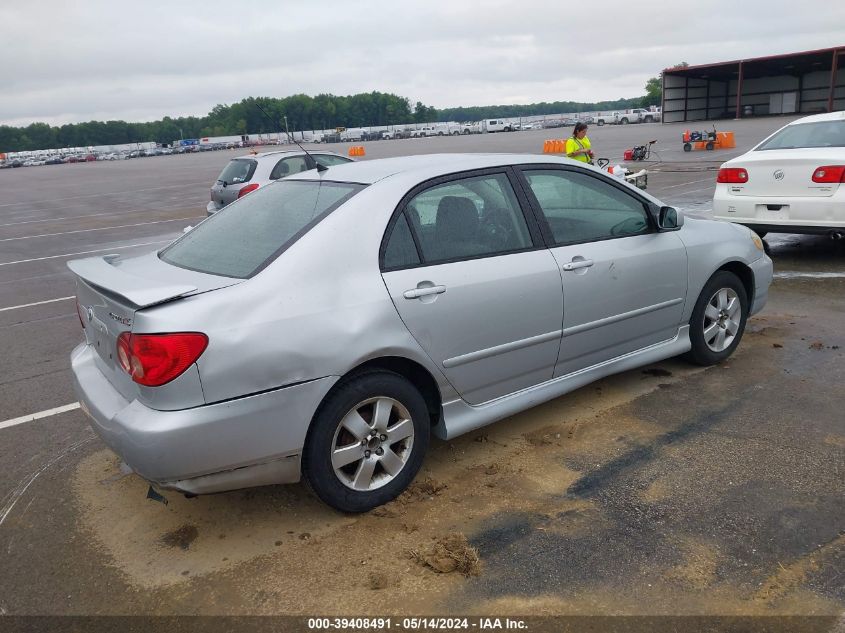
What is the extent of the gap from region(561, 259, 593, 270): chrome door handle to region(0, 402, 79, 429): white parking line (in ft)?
11.4

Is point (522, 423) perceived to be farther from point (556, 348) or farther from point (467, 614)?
point (467, 614)

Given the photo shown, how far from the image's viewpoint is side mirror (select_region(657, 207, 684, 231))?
4.59 metres

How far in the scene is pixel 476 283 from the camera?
3.68 m

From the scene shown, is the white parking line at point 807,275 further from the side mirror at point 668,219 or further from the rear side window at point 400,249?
the rear side window at point 400,249

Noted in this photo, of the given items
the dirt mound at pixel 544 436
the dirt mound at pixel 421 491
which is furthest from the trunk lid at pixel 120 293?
the dirt mound at pixel 544 436

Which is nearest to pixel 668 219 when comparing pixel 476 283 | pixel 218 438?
pixel 476 283

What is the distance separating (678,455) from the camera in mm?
3893

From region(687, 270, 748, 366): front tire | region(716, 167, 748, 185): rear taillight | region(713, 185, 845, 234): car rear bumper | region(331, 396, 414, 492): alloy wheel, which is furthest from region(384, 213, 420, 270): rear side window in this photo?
region(716, 167, 748, 185): rear taillight

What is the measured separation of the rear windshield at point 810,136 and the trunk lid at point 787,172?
20cm

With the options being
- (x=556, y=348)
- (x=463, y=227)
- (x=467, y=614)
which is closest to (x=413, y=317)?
(x=463, y=227)

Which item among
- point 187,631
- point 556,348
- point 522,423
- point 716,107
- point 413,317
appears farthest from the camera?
point 716,107

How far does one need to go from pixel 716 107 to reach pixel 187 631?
192ft

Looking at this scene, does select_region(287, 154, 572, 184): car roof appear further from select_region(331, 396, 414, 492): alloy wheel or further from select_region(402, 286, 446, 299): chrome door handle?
select_region(331, 396, 414, 492): alloy wheel

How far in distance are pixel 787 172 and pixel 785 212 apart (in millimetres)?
427
